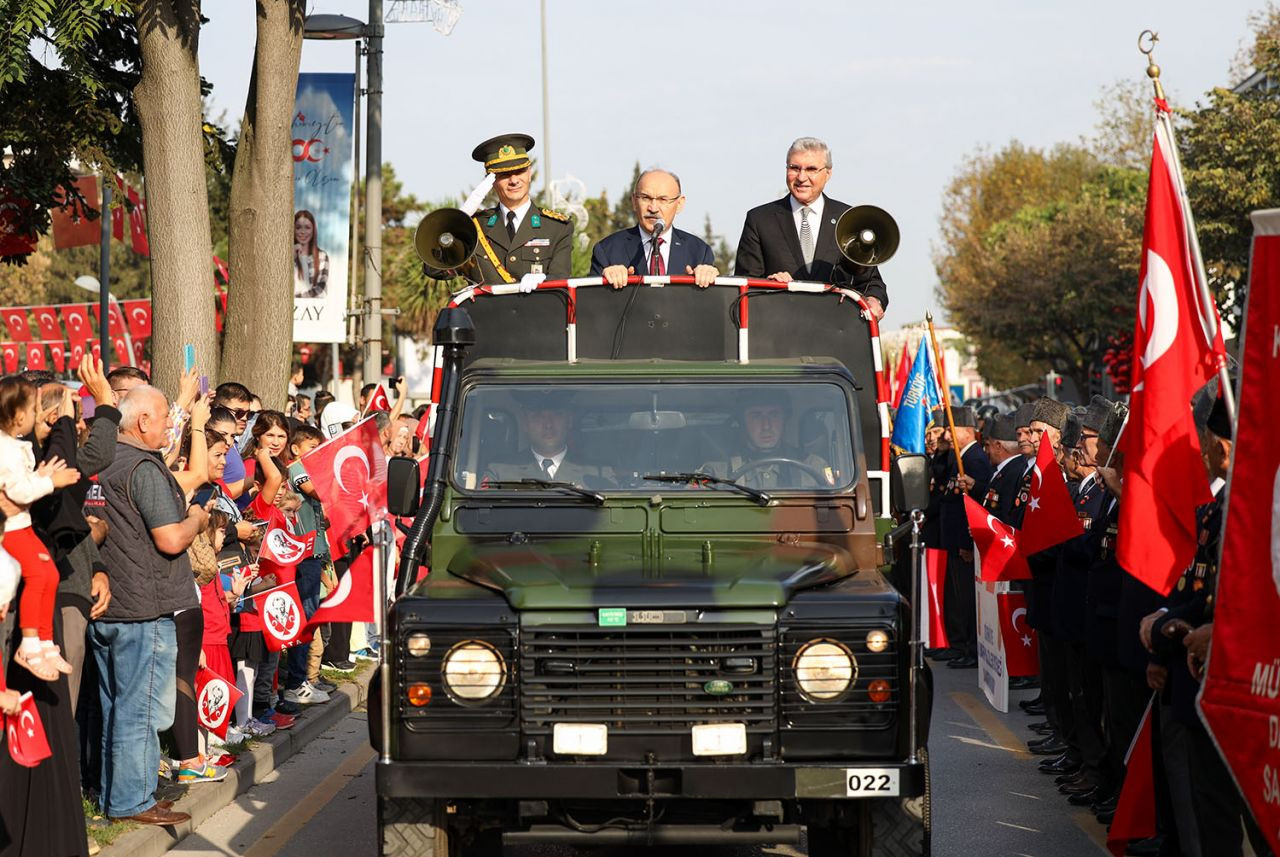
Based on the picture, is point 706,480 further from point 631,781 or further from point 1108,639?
point 1108,639

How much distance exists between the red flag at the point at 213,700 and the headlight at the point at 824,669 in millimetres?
4560

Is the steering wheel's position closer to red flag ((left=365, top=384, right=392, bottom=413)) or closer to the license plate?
the license plate

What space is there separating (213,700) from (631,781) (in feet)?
13.9

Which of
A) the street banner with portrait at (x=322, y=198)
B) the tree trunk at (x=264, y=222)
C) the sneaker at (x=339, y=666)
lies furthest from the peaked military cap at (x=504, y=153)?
the street banner with portrait at (x=322, y=198)

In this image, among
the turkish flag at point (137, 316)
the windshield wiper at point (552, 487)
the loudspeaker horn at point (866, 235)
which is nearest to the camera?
the windshield wiper at point (552, 487)

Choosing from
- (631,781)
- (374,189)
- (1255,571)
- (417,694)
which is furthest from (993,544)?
(374,189)

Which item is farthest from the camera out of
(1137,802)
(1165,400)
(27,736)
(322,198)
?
(322,198)

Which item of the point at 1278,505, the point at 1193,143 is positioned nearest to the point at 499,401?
the point at 1278,505

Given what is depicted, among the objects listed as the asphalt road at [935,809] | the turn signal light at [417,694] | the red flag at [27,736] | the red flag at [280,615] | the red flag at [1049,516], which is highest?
the red flag at [1049,516]

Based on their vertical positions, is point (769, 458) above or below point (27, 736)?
above

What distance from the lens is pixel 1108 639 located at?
8750 millimetres

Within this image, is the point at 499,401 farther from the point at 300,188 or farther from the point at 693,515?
the point at 300,188

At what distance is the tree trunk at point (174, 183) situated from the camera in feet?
51.6

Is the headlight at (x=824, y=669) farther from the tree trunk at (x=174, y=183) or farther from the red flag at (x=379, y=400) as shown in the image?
the red flag at (x=379, y=400)
